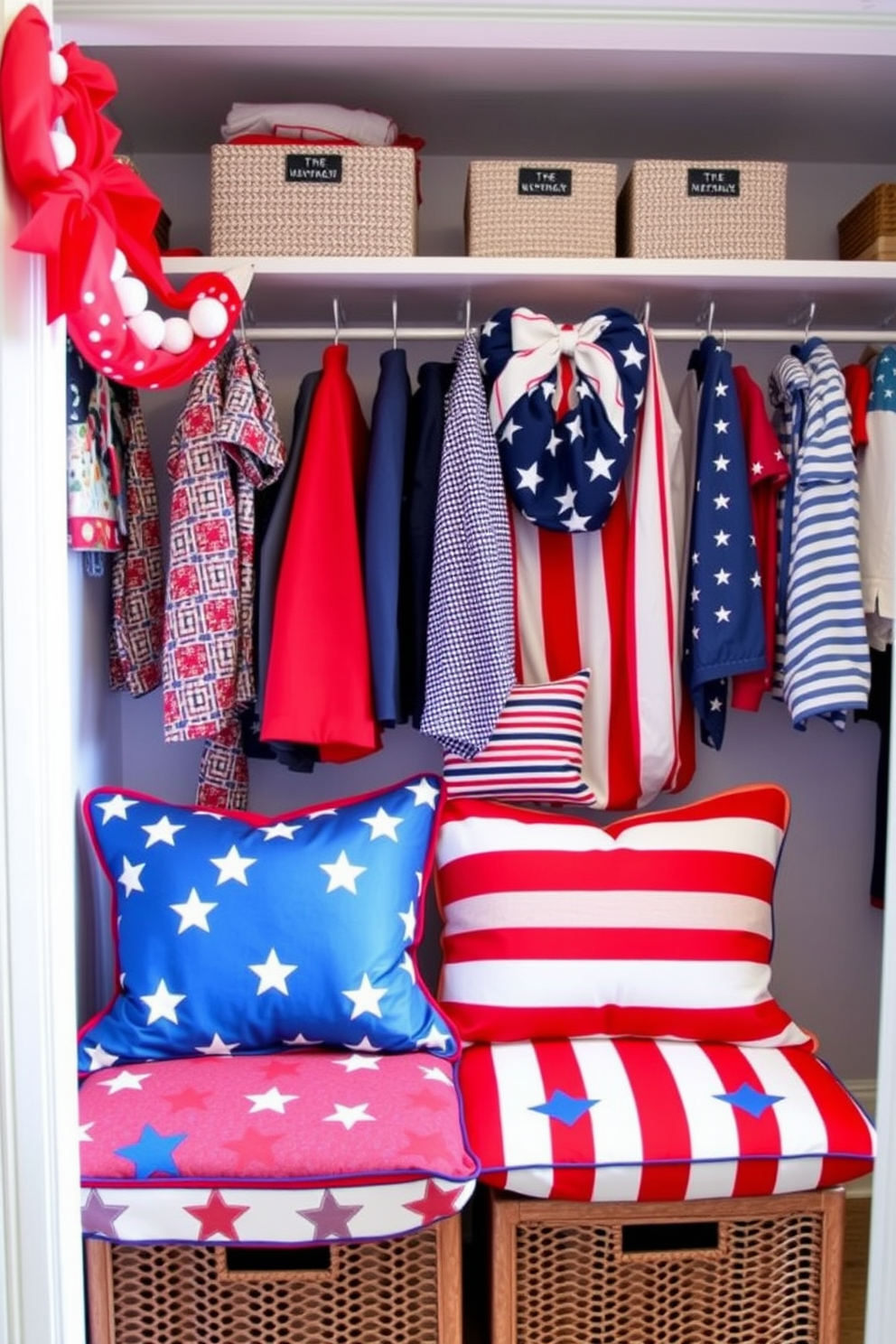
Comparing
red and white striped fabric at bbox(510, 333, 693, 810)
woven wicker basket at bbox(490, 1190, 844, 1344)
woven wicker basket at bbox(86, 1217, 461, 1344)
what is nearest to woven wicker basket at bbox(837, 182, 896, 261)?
red and white striped fabric at bbox(510, 333, 693, 810)

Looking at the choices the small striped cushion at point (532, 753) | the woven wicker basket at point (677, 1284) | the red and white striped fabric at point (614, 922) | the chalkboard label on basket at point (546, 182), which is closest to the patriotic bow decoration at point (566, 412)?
the chalkboard label on basket at point (546, 182)

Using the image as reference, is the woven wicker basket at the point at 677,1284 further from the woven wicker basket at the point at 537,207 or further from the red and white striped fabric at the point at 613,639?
the woven wicker basket at the point at 537,207

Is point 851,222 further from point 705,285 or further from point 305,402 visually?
point 305,402

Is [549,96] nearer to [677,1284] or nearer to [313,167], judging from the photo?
[313,167]

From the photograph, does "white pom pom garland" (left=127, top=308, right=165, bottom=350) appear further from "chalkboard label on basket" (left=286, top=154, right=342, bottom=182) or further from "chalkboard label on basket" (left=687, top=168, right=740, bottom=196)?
"chalkboard label on basket" (left=687, top=168, right=740, bottom=196)

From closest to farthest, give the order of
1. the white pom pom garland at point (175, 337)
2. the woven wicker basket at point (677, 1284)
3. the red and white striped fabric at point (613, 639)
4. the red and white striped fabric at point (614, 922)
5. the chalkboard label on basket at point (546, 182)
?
the white pom pom garland at point (175, 337) < the woven wicker basket at point (677, 1284) < the red and white striped fabric at point (614, 922) < the chalkboard label on basket at point (546, 182) < the red and white striped fabric at point (613, 639)

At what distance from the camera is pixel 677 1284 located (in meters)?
1.71

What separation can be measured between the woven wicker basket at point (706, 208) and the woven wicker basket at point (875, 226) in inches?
8.0

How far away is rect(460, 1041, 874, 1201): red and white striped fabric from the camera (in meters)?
1.63

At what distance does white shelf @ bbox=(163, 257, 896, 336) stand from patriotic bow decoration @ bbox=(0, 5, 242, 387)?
0.36 metres

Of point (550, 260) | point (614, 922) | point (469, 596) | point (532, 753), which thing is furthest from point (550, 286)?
point (614, 922)

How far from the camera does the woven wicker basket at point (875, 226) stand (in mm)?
2068

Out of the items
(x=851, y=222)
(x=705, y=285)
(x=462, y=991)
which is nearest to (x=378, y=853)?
(x=462, y=991)

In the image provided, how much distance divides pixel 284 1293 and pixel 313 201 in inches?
67.1
